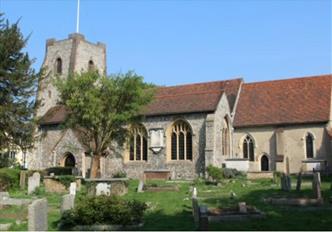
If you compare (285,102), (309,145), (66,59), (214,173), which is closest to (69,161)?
(214,173)

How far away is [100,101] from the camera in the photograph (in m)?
28.6

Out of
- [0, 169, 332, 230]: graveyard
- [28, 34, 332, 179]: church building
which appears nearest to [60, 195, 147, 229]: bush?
[0, 169, 332, 230]: graveyard

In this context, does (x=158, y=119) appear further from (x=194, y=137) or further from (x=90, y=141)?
(x=90, y=141)

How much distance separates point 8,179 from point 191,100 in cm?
1549

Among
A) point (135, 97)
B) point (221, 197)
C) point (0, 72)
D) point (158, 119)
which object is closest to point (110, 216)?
point (221, 197)

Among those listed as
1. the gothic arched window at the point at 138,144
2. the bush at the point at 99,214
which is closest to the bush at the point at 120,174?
the gothic arched window at the point at 138,144

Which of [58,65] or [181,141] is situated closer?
[181,141]

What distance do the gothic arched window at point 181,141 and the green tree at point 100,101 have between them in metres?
4.83

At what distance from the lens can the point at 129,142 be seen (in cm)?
3422

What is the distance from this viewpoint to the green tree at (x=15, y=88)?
96.7 feet

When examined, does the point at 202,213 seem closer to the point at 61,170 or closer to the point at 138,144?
the point at 138,144

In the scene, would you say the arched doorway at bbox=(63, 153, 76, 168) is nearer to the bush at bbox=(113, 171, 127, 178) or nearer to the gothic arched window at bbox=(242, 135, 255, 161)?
the bush at bbox=(113, 171, 127, 178)

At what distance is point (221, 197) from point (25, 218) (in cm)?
861

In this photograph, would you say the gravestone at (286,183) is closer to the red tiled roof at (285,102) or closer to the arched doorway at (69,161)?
the red tiled roof at (285,102)
